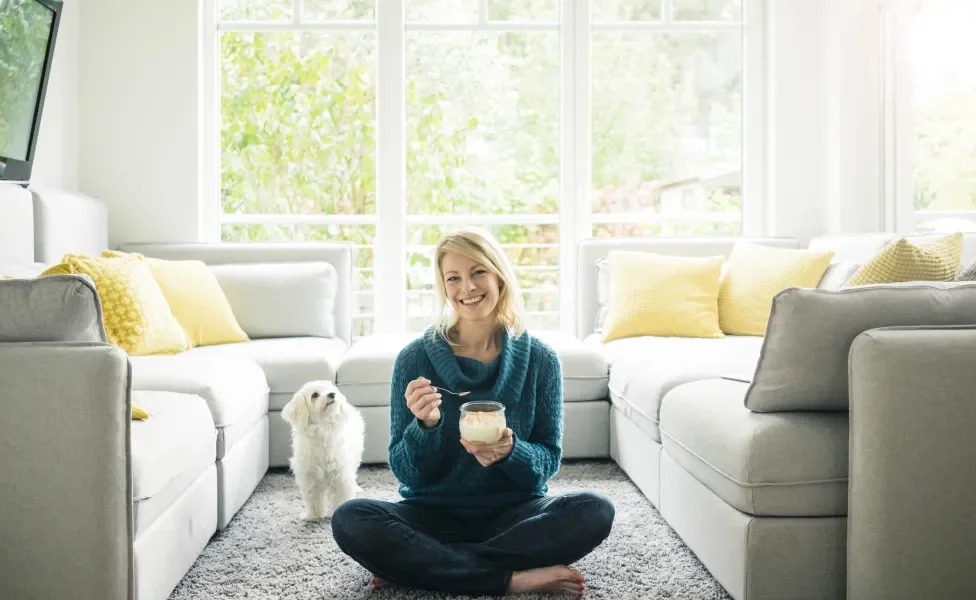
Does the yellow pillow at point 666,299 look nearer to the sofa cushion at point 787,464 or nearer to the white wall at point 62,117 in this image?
the sofa cushion at point 787,464

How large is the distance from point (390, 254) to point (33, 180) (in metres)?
1.73

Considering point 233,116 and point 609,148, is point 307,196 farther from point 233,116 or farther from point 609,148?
point 609,148

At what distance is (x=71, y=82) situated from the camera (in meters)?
4.36

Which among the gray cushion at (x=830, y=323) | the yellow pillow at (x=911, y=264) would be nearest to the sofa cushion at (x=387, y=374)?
the yellow pillow at (x=911, y=264)

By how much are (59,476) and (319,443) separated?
108 centimetres

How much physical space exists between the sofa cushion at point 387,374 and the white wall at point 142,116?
1.57 meters

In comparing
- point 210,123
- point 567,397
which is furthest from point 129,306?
point 210,123

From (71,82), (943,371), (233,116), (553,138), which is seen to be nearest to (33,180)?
(71,82)

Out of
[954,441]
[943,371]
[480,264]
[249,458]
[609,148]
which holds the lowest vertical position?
[249,458]

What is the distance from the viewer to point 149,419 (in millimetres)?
2029

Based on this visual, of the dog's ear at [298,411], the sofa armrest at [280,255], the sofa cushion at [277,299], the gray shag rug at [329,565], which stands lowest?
the gray shag rug at [329,565]

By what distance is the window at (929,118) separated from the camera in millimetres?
4297

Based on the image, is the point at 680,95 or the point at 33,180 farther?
the point at 680,95

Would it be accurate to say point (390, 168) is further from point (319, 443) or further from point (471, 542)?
point (471, 542)
